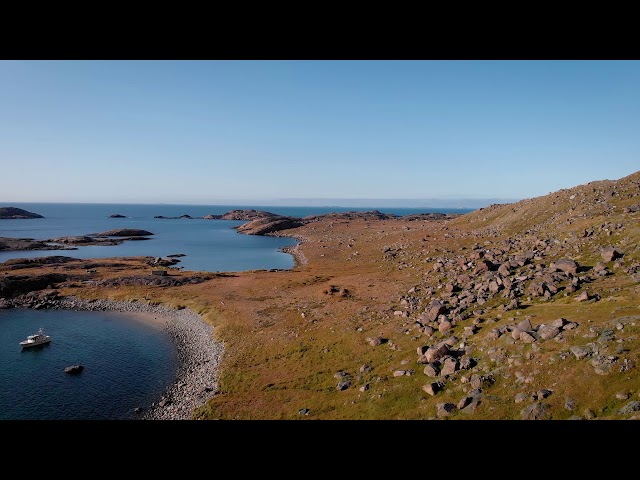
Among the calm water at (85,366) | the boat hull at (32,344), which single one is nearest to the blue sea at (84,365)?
the calm water at (85,366)

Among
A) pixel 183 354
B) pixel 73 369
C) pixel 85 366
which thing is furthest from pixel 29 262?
pixel 183 354

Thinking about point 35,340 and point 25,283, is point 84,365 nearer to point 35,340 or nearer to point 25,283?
point 35,340

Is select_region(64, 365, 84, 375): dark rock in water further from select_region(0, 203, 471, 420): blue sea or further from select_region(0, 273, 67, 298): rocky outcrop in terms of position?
select_region(0, 273, 67, 298): rocky outcrop

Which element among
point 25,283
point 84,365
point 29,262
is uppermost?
point 29,262

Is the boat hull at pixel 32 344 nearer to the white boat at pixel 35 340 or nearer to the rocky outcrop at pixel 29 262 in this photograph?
the white boat at pixel 35 340
